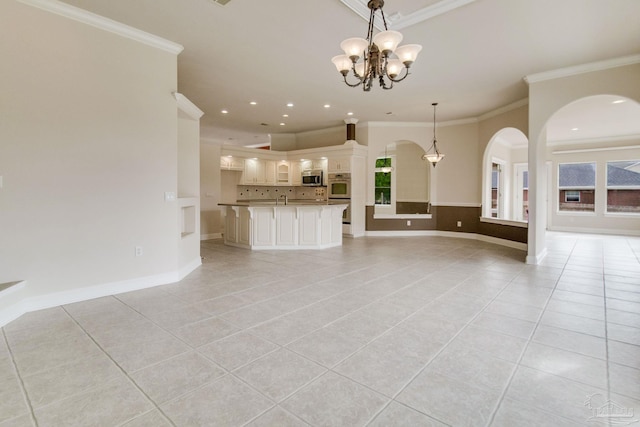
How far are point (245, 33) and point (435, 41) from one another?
94.3 inches

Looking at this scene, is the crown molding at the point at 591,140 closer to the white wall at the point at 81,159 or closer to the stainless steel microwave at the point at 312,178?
the stainless steel microwave at the point at 312,178

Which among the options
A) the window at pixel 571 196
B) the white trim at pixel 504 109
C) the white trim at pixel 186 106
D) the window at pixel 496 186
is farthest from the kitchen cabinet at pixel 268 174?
the window at pixel 571 196

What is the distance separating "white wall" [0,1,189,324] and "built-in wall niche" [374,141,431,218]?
6767 mm

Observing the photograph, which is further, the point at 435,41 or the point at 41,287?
the point at 435,41

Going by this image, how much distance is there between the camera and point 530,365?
206 cm

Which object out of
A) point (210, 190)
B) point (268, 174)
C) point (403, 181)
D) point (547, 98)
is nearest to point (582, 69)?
point (547, 98)

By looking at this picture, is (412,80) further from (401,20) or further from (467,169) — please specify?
(467,169)

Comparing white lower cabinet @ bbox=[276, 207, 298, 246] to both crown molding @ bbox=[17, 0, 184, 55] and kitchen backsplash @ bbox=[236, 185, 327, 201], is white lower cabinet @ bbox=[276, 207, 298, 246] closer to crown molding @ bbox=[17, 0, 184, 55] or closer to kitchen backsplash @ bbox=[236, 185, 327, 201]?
kitchen backsplash @ bbox=[236, 185, 327, 201]

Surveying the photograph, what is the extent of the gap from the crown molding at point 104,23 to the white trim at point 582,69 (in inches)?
213

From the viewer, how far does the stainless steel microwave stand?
8.50m

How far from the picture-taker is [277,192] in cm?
976

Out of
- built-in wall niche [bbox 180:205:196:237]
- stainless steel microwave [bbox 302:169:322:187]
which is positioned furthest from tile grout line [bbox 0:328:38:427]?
stainless steel microwave [bbox 302:169:322:187]

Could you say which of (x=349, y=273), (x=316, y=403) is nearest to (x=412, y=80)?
(x=349, y=273)

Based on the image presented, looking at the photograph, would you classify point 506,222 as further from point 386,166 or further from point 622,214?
point 622,214
